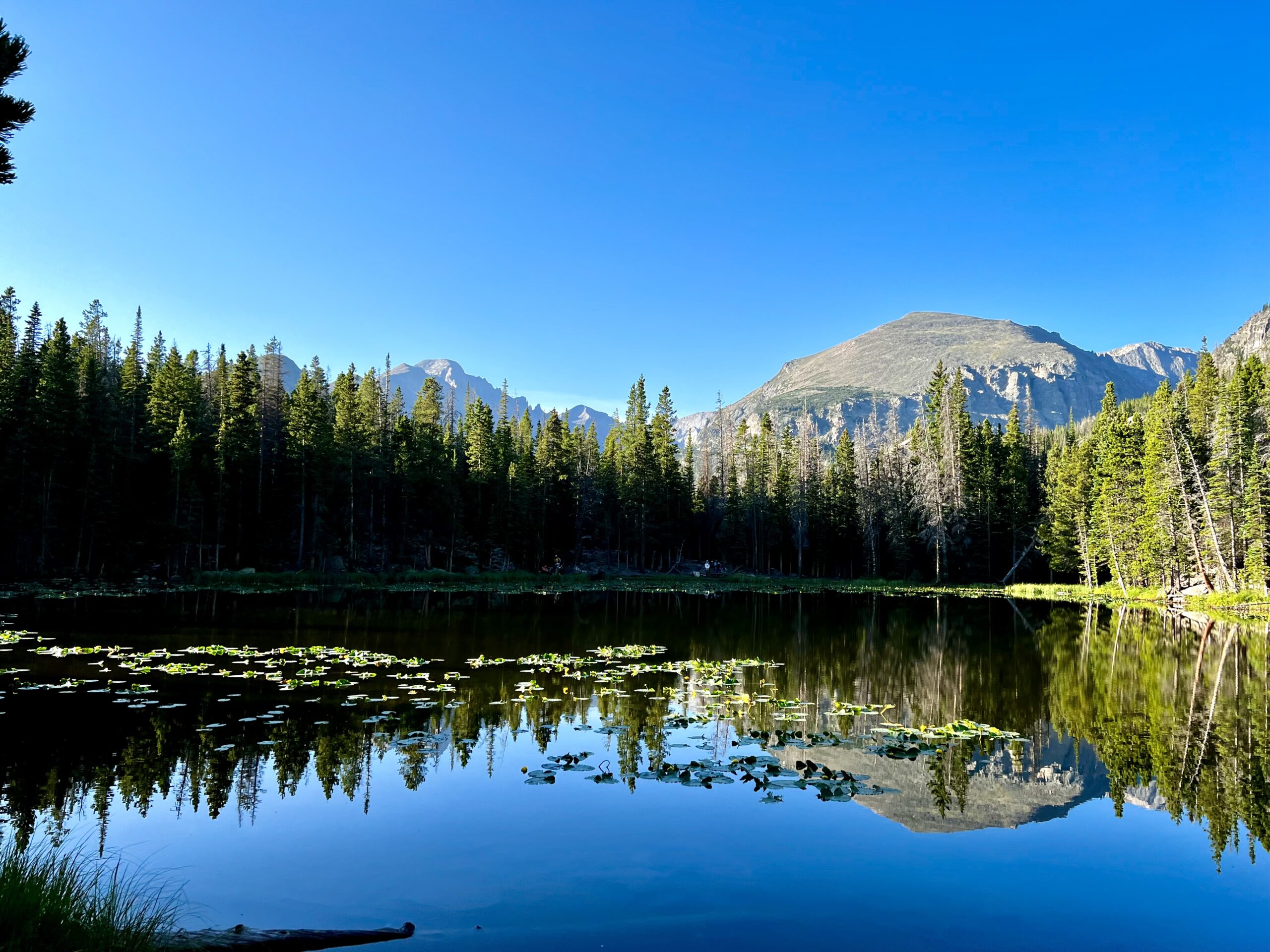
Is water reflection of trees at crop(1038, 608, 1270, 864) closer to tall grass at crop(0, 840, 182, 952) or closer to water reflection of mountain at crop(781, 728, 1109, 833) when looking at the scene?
water reflection of mountain at crop(781, 728, 1109, 833)

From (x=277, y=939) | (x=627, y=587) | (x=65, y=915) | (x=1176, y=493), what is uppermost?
(x=1176, y=493)

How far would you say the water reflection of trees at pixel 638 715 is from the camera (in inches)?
368

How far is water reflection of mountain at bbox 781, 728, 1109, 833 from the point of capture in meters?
9.13

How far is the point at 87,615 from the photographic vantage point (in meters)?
28.3

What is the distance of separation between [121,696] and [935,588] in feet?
198

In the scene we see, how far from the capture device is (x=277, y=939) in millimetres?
5254

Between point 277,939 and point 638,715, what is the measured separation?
9.07m

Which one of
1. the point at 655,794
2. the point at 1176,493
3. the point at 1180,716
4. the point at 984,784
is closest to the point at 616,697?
the point at 655,794

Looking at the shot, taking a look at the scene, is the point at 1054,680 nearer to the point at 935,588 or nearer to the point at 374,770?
the point at 374,770

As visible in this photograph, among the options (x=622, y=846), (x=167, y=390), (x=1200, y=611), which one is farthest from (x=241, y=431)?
(x=1200, y=611)

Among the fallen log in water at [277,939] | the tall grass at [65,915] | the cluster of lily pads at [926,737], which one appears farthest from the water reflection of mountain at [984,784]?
the tall grass at [65,915]

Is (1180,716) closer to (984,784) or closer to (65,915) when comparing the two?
(984,784)

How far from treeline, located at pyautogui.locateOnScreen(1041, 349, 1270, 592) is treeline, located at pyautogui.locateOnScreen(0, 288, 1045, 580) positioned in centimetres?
930

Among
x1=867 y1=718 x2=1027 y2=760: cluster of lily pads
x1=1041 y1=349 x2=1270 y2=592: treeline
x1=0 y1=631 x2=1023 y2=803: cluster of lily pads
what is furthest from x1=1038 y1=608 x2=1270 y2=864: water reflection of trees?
x1=1041 y1=349 x2=1270 y2=592: treeline
